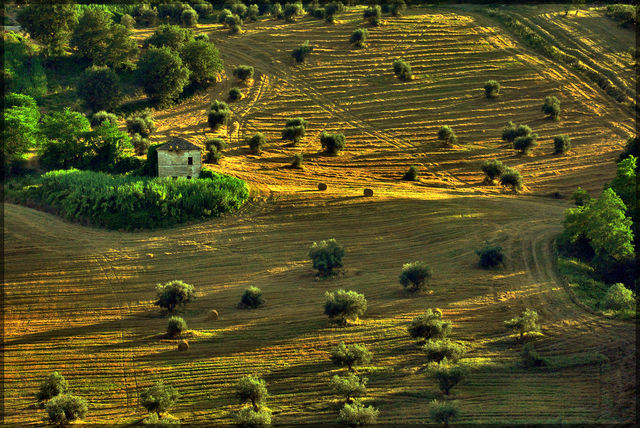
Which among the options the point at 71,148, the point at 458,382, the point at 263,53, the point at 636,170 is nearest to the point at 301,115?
the point at 263,53

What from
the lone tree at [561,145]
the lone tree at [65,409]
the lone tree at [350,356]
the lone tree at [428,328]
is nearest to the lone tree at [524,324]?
the lone tree at [428,328]

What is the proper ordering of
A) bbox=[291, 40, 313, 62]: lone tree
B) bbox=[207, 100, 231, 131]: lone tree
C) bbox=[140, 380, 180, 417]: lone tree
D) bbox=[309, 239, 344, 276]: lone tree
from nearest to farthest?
bbox=[140, 380, 180, 417]: lone tree
bbox=[309, 239, 344, 276]: lone tree
bbox=[207, 100, 231, 131]: lone tree
bbox=[291, 40, 313, 62]: lone tree

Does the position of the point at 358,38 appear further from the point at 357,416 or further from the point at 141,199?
the point at 357,416

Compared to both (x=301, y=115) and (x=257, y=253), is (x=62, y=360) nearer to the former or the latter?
(x=257, y=253)

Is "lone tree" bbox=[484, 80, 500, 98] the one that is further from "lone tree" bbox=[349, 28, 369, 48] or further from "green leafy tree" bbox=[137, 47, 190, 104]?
"green leafy tree" bbox=[137, 47, 190, 104]

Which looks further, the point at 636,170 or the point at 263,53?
the point at 263,53

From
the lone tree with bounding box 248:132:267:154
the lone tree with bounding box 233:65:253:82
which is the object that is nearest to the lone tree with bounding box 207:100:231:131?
the lone tree with bounding box 248:132:267:154

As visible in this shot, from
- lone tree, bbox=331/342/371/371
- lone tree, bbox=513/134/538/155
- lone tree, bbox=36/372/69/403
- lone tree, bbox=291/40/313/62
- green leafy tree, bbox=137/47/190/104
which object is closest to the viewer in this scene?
lone tree, bbox=36/372/69/403
